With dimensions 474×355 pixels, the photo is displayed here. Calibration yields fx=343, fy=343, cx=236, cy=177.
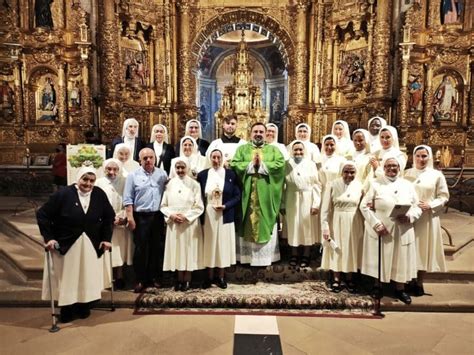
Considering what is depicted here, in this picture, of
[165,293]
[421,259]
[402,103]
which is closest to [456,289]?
[421,259]

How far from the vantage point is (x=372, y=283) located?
187 inches

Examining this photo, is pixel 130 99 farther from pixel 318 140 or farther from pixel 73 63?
pixel 318 140

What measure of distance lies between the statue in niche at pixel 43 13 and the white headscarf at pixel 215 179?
9.46 meters

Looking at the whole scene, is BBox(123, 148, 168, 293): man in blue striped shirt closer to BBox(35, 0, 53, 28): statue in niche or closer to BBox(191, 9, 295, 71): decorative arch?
BBox(35, 0, 53, 28): statue in niche

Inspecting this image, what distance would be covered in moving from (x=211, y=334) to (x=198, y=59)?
11946 mm

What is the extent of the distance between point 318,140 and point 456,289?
29.7 ft

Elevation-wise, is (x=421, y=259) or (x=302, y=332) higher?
(x=421, y=259)

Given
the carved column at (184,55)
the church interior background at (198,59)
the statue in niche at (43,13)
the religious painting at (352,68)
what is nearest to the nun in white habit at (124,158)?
the church interior background at (198,59)

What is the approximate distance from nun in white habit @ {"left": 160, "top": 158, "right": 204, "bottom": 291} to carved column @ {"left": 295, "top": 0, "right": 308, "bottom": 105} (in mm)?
9772

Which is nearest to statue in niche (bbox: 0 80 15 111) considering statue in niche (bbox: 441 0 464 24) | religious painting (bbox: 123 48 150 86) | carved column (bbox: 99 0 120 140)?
carved column (bbox: 99 0 120 140)

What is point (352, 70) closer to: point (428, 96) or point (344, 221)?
point (428, 96)

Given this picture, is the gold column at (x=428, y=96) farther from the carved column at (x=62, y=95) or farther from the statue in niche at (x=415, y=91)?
the carved column at (x=62, y=95)

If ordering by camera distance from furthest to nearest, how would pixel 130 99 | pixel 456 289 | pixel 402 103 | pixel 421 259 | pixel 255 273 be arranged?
pixel 130 99, pixel 402 103, pixel 255 273, pixel 456 289, pixel 421 259

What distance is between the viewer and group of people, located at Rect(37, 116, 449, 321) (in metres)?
3.90
